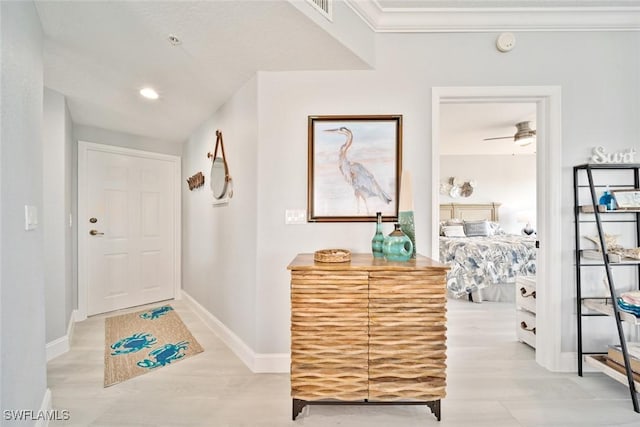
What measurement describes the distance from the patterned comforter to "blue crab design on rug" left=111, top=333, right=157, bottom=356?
345cm

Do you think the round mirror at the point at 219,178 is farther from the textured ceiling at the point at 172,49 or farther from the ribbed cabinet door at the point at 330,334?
the ribbed cabinet door at the point at 330,334

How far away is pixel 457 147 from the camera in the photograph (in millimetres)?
6418

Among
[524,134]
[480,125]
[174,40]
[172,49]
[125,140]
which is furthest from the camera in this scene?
[480,125]

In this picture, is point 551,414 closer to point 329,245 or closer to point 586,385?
point 586,385

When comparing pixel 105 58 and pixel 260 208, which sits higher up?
pixel 105 58

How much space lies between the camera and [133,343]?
9.58 feet

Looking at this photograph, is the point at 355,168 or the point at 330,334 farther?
the point at 355,168

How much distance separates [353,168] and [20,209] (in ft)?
6.24

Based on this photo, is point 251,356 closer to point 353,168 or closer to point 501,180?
point 353,168

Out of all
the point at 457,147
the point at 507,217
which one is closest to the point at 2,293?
the point at 457,147

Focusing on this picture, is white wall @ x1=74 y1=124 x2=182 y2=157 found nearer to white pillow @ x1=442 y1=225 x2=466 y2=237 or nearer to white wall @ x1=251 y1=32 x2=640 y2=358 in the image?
white wall @ x1=251 y1=32 x2=640 y2=358

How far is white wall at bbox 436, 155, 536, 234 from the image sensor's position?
22.6 feet

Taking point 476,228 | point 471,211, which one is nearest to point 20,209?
point 476,228

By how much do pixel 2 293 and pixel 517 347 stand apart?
343 cm
